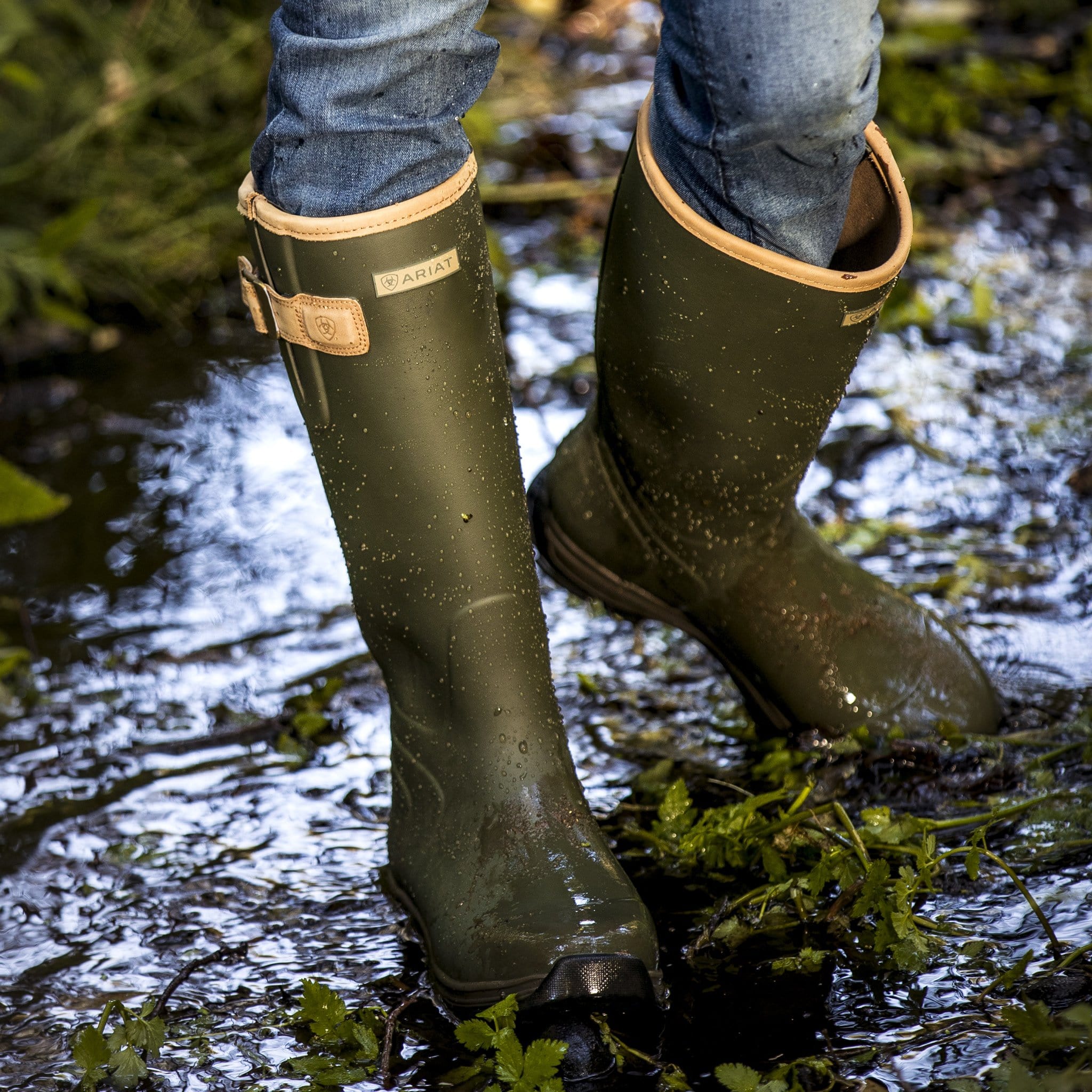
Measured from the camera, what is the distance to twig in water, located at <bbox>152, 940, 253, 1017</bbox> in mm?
1155

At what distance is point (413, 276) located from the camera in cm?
109

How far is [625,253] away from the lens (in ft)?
4.02

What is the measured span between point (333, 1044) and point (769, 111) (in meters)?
0.86

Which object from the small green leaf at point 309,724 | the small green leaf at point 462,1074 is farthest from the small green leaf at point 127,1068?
the small green leaf at point 309,724

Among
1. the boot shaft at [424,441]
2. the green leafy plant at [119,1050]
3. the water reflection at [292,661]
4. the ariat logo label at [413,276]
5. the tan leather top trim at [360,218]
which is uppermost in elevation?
the tan leather top trim at [360,218]

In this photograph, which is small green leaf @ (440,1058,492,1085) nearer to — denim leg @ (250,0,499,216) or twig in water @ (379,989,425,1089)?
twig in water @ (379,989,425,1089)

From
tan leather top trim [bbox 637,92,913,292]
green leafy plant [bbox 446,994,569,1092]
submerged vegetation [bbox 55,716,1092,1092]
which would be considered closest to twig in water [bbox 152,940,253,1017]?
submerged vegetation [bbox 55,716,1092,1092]

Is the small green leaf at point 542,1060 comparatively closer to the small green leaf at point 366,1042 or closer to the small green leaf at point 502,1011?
the small green leaf at point 502,1011

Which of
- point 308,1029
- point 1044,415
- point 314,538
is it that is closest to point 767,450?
point 308,1029

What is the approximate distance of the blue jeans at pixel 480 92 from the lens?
1001 millimetres

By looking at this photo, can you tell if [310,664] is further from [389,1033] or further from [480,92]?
[480,92]

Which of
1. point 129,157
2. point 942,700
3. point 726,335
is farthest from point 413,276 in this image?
point 129,157

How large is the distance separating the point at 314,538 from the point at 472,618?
899mm

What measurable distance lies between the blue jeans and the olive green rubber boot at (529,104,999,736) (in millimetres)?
64
